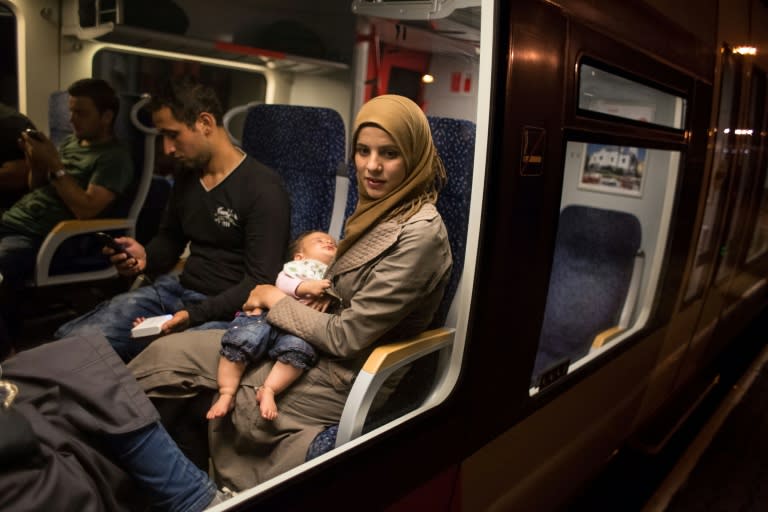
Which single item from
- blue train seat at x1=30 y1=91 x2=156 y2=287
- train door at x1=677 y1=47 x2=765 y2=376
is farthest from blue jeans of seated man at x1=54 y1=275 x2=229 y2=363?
train door at x1=677 y1=47 x2=765 y2=376

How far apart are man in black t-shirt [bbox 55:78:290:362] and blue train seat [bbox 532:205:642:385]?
1593mm

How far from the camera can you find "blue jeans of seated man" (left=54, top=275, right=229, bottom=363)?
212cm

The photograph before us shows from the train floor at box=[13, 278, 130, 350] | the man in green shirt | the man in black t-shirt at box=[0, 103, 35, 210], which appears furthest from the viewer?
the train floor at box=[13, 278, 130, 350]

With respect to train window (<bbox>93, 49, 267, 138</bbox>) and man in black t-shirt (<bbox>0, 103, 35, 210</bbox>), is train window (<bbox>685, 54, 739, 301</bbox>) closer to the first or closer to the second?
train window (<bbox>93, 49, 267, 138</bbox>)

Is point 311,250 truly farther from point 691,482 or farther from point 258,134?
point 691,482

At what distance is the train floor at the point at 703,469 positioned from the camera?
2787mm

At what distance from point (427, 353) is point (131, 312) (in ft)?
4.25

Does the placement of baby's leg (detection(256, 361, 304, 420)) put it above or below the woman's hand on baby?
below

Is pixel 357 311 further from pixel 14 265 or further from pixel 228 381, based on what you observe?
pixel 14 265

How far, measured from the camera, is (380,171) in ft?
5.19

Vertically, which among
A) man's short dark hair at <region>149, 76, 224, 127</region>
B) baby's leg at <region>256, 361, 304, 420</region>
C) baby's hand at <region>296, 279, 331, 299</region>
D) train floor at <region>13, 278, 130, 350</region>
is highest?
man's short dark hair at <region>149, 76, 224, 127</region>

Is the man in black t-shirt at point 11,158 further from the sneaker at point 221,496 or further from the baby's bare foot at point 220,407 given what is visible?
the sneaker at point 221,496

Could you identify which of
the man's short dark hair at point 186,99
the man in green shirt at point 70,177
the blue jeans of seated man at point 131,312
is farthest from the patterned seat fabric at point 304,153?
the man in green shirt at point 70,177

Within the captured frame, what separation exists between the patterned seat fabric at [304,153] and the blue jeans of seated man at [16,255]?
1294 mm
